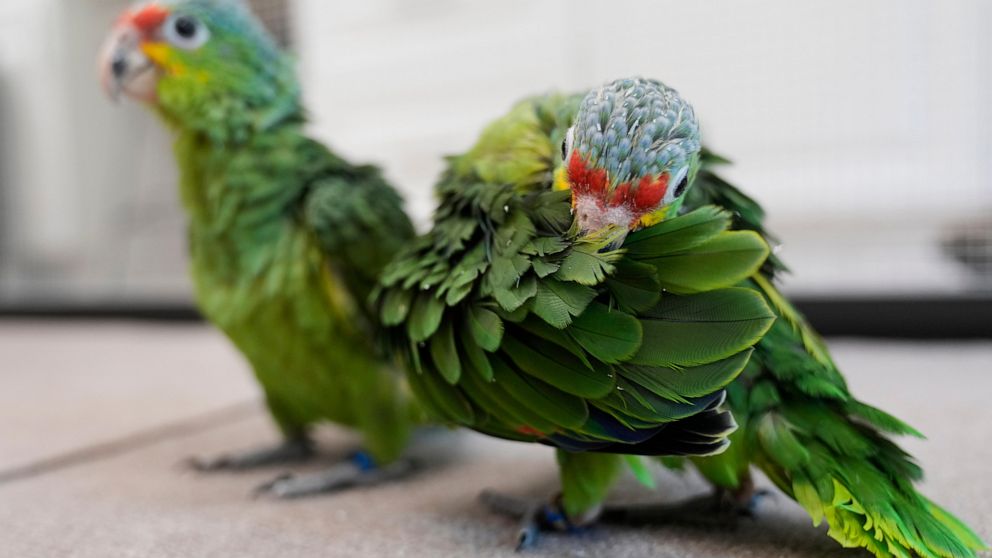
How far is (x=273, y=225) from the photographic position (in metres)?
0.74

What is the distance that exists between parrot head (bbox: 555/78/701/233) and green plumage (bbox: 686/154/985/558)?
84 millimetres

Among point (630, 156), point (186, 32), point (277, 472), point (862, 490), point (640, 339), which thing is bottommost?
point (277, 472)

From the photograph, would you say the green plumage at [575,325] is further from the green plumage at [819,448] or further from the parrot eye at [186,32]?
the parrot eye at [186,32]

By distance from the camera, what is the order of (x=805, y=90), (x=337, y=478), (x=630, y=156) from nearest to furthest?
(x=630, y=156) < (x=337, y=478) < (x=805, y=90)

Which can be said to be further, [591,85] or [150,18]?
[591,85]

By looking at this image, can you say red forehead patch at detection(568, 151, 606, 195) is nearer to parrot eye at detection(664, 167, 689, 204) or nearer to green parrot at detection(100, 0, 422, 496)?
parrot eye at detection(664, 167, 689, 204)

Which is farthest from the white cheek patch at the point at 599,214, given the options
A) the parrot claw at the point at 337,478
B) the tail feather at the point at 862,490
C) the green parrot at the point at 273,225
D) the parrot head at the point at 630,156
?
the parrot claw at the point at 337,478

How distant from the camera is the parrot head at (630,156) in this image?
1.42ft

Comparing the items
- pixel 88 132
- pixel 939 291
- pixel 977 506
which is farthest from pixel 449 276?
pixel 88 132

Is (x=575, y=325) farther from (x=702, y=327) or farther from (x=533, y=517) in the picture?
(x=533, y=517)

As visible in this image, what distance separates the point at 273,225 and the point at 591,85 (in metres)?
1.07

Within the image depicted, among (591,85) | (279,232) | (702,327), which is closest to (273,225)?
(279,232)

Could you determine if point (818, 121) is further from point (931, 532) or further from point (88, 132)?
point (88, 132)

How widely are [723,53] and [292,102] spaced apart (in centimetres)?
107
